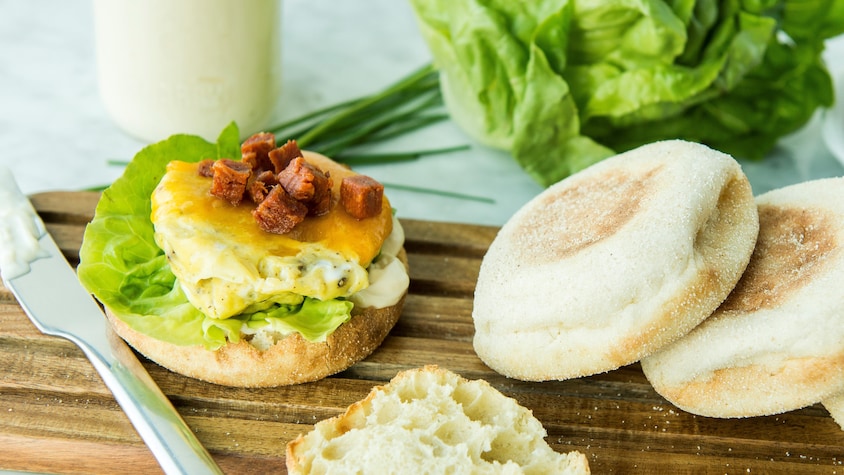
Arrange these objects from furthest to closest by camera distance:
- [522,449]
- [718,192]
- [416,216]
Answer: [416,216] → [718,192] → [522,449]

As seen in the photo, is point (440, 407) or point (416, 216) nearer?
point (440, 407)

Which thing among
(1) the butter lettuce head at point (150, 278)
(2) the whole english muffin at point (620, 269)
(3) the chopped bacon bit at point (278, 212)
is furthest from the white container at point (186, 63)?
(2) the whole english muffin at point (620, 269)

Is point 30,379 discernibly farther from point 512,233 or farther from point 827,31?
point 827,31

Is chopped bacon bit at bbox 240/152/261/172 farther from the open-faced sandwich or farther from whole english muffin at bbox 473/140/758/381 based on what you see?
whole english muffin at bbox 473/140/758/381

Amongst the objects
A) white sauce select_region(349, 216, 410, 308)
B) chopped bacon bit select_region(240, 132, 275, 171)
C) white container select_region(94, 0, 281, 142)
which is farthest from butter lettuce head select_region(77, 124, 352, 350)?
white container select_region(94, 0, 281, 142)

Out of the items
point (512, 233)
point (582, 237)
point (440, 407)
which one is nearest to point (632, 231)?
point (582, 237)

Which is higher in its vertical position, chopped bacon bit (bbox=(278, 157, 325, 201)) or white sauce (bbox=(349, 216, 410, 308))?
chopped bacon bit (bbox=(278, 157, 325, 201))
